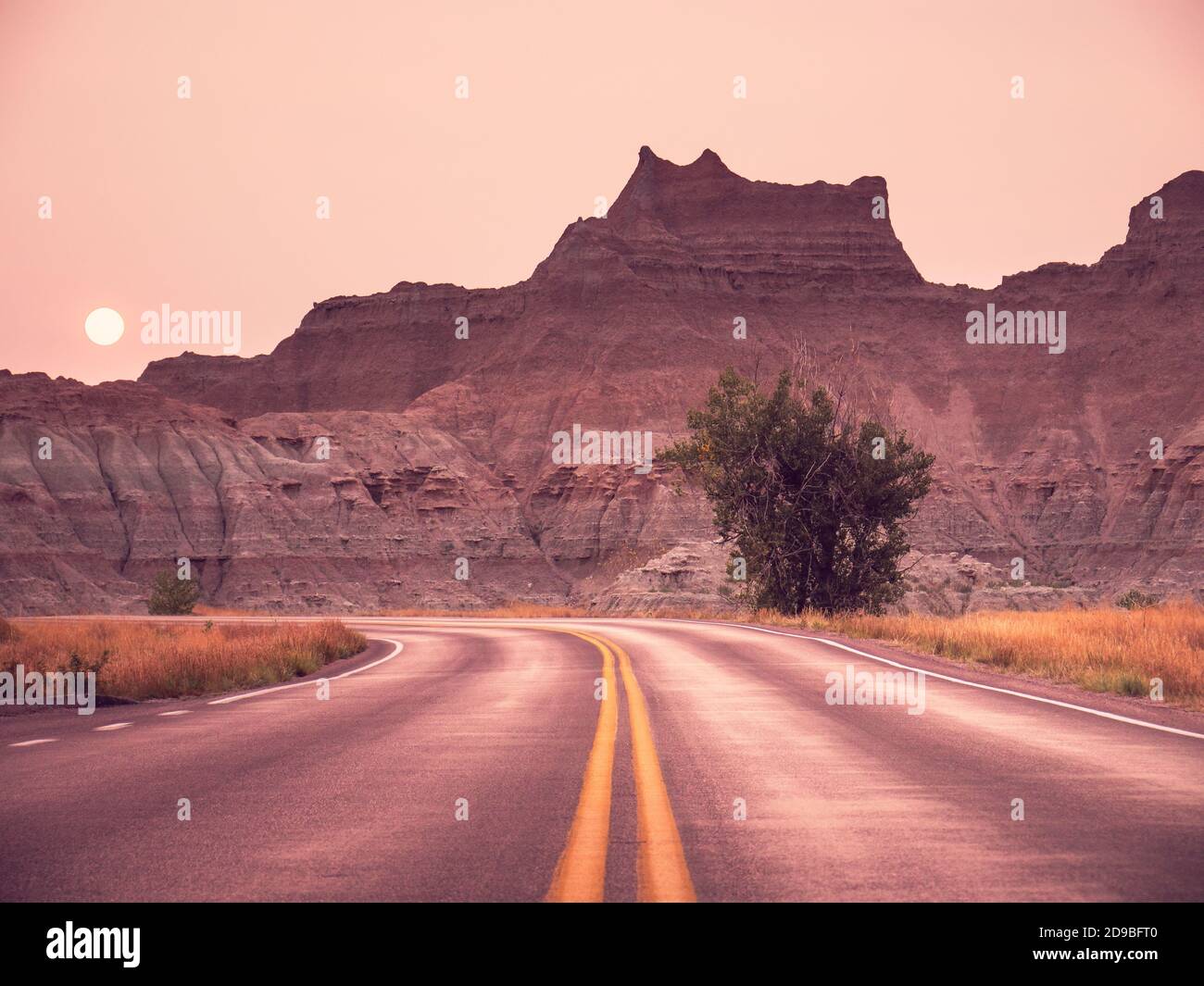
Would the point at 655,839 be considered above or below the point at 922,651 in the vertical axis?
above

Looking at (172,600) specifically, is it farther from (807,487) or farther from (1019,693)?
(1019,693)

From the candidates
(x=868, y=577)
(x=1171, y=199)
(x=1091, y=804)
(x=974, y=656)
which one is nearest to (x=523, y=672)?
(x=974, y=656)

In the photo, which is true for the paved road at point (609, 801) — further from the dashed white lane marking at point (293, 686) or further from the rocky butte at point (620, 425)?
the rocky butte at point (620, 425)

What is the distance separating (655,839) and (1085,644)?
13882 mm

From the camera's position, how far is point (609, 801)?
22.7 ft

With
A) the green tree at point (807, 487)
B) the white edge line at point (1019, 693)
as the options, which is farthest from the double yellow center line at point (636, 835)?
the green tree at point (807, 487)

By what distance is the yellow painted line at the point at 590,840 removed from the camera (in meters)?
4.82

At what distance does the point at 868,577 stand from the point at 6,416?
71852 mm

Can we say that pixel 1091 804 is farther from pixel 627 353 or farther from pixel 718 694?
pixel 627 353

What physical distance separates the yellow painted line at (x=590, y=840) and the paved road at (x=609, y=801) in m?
0.02

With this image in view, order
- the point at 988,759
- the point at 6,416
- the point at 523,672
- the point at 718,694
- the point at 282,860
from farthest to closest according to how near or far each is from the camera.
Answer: the point at 6,416, the point at 523,672, the point at 718,694, the point at 988,759, the point at 282,860

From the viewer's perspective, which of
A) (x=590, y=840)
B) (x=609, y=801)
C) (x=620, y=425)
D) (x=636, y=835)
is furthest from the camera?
(x=620, y=425)

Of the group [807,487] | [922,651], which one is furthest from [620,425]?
[922,651]
